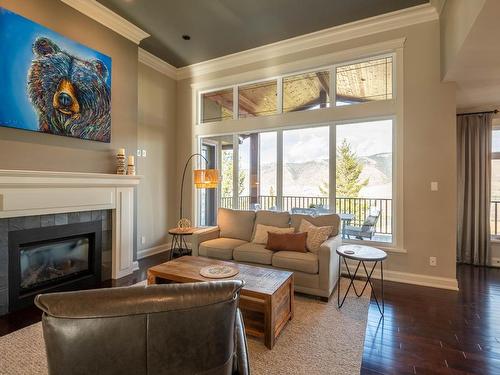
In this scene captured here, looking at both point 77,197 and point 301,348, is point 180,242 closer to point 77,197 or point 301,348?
point 77,197

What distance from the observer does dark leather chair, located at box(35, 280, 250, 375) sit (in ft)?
2.66

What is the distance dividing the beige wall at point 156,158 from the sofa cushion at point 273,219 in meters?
2.17

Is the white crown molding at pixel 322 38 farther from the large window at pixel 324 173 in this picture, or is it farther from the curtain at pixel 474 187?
the curtain at pixel 474 187

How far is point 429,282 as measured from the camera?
346cm

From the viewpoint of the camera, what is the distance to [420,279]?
3.51 meters

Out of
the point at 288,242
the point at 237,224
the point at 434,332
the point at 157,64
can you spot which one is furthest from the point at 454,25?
the point at 157,64

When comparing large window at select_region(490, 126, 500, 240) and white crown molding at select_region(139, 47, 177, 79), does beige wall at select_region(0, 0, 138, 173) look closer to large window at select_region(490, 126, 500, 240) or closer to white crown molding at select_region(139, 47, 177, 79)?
white crown molding at select_region(139, 47, 177, 79)

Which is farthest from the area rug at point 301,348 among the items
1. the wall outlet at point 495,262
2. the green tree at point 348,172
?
the wall outlet at point 495,262

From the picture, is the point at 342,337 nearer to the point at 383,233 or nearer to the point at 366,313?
the point at 366,313

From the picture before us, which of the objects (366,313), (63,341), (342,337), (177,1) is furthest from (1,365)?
(177,1)

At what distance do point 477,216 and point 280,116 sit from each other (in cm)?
368

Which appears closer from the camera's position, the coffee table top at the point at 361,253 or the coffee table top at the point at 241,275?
the coffee table top at the point at 241,275

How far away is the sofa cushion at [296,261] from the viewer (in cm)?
298

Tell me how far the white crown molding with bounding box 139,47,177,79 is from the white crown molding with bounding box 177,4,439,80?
0.16m
